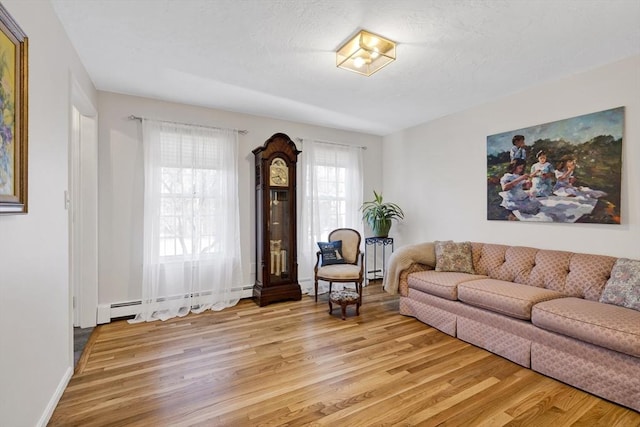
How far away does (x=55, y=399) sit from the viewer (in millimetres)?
1880

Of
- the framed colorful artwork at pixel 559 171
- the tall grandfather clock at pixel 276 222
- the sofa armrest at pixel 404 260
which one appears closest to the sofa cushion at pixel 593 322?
the framed colorful artwork at pixel 559 171

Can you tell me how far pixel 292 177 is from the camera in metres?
4.08

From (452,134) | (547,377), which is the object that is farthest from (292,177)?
(547,377)

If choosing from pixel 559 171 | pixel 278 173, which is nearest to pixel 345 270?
pixel 278 173

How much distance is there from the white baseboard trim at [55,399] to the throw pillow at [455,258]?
346 centimetres

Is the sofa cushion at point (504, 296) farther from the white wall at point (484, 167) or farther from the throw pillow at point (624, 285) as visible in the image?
the white wall at point (484, 167)

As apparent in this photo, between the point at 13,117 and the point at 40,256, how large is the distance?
0.78 meters

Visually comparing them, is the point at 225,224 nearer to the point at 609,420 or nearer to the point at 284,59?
the point at 284,59

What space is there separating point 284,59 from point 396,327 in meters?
2.81

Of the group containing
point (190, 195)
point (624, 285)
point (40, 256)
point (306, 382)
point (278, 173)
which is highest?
point (278, 173)

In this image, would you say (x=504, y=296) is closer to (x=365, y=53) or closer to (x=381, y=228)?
(x=381, y=228)

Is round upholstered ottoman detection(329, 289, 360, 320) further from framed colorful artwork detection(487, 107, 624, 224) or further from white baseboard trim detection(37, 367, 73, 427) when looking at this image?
white baseboard trim detection(37, 367, 73, 427)

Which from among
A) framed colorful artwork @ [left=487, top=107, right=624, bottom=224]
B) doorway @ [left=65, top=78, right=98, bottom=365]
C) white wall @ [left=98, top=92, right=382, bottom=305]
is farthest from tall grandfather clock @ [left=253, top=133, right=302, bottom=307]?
framed colorful artwork @ [left=487, top=107, right=624, bottom=224]

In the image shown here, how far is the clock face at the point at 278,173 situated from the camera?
396 cm
